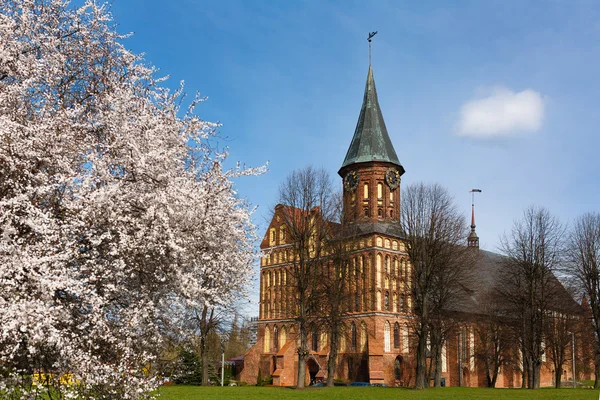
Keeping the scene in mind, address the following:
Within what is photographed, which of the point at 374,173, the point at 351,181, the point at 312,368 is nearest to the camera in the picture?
the point at 312,368

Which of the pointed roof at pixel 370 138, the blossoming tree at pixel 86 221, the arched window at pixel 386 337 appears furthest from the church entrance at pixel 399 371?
the blossoming tree at pixel 86 221

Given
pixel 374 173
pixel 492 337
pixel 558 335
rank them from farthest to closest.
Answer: pixel 374 173, pixel 492 337, pixel 558 335

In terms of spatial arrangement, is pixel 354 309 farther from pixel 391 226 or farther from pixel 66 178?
pixel 66 178

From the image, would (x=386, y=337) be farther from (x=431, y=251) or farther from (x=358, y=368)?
(x=431, y=251)

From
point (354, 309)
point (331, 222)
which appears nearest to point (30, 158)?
point (331, 222)

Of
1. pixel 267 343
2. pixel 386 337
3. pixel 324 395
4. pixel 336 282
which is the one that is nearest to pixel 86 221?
pixel 324 395

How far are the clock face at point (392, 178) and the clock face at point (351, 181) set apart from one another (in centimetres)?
306

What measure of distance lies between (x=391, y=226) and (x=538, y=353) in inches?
714

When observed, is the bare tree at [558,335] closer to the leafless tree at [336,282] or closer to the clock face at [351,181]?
the leafless tree at [336,282]

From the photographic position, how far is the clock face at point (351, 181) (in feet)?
202

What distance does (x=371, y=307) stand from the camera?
54.3 m

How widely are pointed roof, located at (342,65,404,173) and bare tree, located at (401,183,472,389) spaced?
18609 mm

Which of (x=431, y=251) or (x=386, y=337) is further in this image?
(x=386, y=337)

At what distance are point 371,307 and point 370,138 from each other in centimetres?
1799
